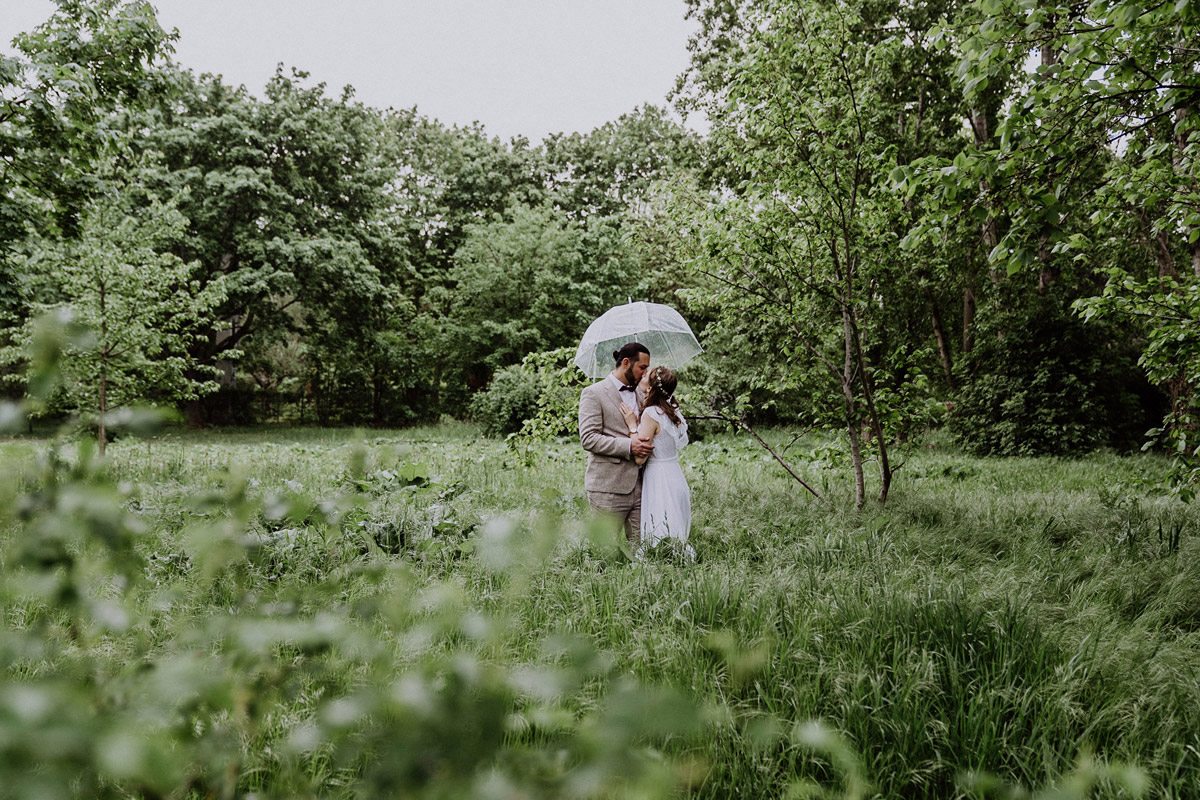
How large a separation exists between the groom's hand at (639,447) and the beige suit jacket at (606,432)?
0.24 ft

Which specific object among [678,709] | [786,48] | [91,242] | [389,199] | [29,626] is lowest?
[29,626]

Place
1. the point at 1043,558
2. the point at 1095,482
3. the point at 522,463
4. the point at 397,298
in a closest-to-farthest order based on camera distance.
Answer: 1. the point at 1043,558
2. the point at 522,463
3. the point at 1095,482
4. the point at 397,298

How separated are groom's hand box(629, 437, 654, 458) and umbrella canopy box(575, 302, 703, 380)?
1.12 m

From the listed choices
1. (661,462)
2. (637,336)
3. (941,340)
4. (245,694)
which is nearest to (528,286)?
(941,340)

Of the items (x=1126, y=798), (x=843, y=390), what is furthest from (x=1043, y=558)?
(x=1126, y=798)

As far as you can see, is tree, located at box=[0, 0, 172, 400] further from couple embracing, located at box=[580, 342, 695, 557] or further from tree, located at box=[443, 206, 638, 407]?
tree, located at box=[443, 206, 638, 407]

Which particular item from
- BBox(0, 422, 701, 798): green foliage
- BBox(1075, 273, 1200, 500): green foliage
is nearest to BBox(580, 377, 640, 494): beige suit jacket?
BBox(0, 422, 701, 798): green foliage

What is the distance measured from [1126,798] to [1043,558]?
8.95 ft

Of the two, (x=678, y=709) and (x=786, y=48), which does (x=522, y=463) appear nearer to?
(x=786, y=48)

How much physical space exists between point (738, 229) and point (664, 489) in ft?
8.60

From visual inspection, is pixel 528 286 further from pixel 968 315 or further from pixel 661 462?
pixel 661 462

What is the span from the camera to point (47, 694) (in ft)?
1.82

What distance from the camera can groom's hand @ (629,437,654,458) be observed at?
4.52m

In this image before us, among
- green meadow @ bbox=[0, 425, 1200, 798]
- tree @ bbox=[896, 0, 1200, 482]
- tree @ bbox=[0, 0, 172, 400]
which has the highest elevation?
tree @ bbox=[0, 0, 172, 400]
